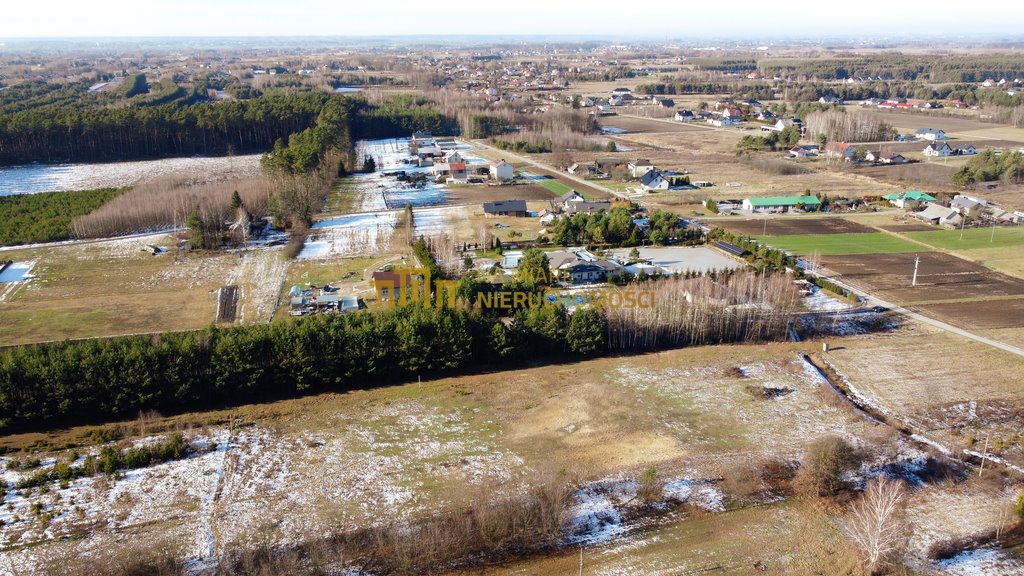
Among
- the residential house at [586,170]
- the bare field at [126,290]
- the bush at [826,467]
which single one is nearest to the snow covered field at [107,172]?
the bare field at [126,290]

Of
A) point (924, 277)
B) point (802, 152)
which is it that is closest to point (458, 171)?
point (802, 152)

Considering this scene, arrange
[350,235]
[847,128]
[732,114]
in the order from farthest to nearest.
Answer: [732,114] → [847,128] → [350,235]

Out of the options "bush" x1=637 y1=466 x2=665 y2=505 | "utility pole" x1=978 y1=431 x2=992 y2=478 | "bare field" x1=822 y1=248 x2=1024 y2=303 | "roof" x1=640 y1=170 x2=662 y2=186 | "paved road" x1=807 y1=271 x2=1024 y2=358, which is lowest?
"bush" x1=637 y1=466 x2=665 y2=505

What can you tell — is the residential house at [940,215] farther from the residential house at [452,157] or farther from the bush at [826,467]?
the residential house at [452,157]

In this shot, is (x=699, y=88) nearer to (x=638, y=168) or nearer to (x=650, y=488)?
(x=638, y=168)

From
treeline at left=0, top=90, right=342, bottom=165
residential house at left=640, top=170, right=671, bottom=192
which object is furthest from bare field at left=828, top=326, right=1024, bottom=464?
treeline at left=0, top=90, right=342, bottom=165

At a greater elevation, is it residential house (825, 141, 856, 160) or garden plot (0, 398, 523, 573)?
residential house (825, 141, 856, 160)

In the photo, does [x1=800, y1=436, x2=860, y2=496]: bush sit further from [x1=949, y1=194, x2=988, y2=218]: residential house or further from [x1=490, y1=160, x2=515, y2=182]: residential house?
[x1=490, y1=160, x2=515, y2=182]: residential house

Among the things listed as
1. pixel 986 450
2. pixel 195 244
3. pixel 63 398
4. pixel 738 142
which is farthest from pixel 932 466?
pixel 738 142
